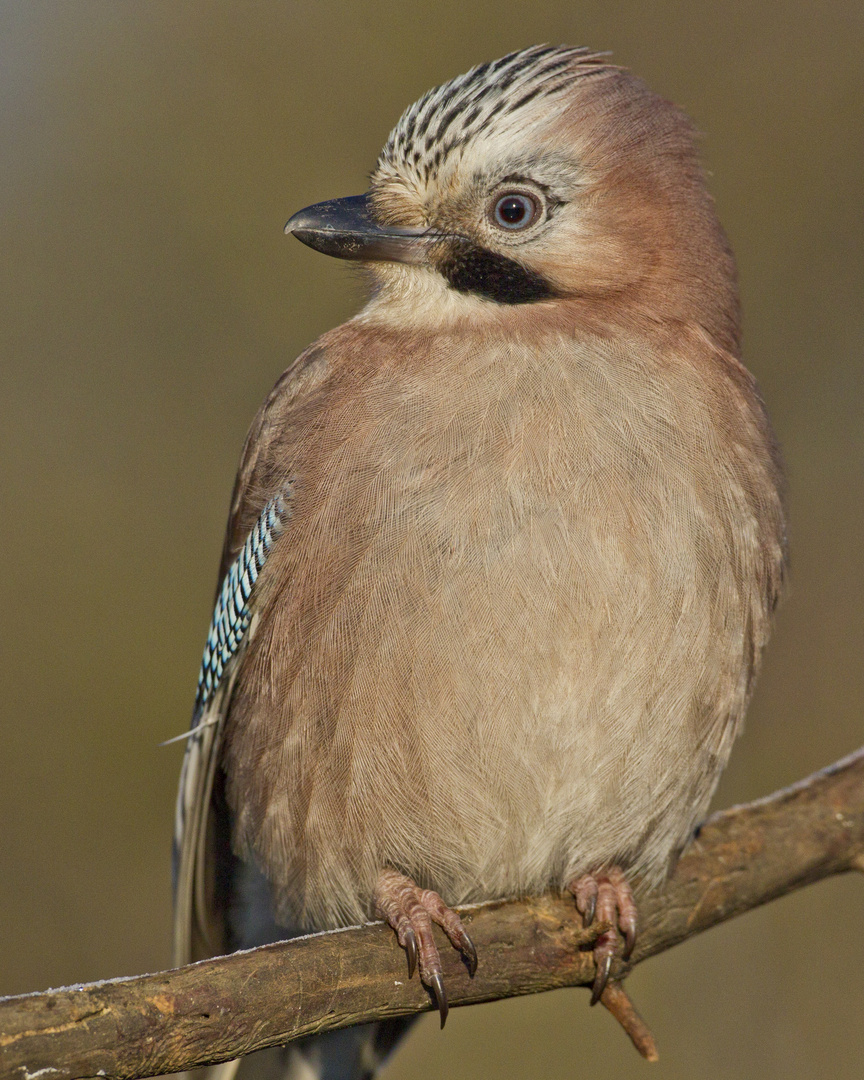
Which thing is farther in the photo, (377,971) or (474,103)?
(474,103)

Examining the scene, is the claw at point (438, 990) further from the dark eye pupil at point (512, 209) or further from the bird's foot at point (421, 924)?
the dark eye pupil at point (512, 209)

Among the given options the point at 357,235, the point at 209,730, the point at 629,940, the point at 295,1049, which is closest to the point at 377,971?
the point at 629,940

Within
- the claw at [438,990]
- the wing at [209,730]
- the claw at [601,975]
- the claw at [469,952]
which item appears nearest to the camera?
the claw at [438,990]

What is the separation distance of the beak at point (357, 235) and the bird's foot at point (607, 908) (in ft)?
7.07

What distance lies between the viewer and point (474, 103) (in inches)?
141

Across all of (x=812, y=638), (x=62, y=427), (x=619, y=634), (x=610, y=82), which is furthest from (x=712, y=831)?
(x=62, y=427)

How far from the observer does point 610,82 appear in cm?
377

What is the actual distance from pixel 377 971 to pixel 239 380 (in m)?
5.68

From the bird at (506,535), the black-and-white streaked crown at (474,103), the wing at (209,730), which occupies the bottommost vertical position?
the wing at (209,730)

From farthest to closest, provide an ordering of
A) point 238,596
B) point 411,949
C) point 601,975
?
point 238,596
point 601,975
point 411,949

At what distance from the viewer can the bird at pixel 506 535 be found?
317 centimetres

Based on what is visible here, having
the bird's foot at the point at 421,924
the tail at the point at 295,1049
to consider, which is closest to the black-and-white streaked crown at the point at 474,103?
the bird's foot at the point at 421,924

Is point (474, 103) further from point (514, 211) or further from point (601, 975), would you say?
point (601, 975)

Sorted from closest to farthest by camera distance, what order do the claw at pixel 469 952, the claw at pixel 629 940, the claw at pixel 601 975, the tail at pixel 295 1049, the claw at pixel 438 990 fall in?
the claw at pixel 438 990, the claw at pixel 469 952, the claw at pixel 601 975, the claw at pixel 629 940, the tail at pixel 295 1049
